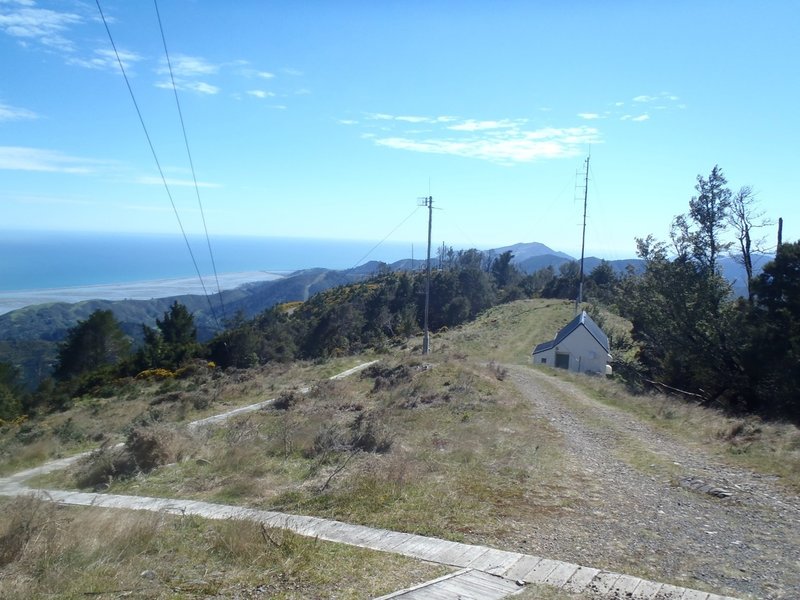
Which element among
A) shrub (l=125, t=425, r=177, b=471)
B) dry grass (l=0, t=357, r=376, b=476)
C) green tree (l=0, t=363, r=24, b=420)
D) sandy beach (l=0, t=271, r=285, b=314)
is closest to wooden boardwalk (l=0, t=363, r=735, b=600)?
shrub (l=125, t=425, r=177, b=471)

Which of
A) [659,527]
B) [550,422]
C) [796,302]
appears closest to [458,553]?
[659,527]

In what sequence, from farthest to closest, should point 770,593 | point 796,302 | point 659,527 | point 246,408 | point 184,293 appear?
point 184,293 → point 796,302 → point 246,408 → point 659,527 → point 770,593

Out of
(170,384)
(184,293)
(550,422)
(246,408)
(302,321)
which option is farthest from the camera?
(184,293)

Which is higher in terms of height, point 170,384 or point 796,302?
point 796,302

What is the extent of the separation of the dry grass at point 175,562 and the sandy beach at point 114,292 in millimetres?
82959

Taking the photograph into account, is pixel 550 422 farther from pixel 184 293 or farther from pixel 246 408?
pixel 184 293

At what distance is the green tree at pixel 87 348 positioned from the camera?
46688mm

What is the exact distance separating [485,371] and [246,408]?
26.8 ft

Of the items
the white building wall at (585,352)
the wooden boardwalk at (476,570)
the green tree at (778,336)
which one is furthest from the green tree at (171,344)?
the wooden boardwalk at (476,570)

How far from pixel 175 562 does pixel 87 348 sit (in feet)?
155

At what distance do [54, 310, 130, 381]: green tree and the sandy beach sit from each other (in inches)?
1473

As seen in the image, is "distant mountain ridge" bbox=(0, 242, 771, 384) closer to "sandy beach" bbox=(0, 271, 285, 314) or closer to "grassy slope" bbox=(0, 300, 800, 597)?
"sandy beach" bbox=(0, 271, 285, 314)

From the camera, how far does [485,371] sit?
2133 centimetres

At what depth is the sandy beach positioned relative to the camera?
92625mm
